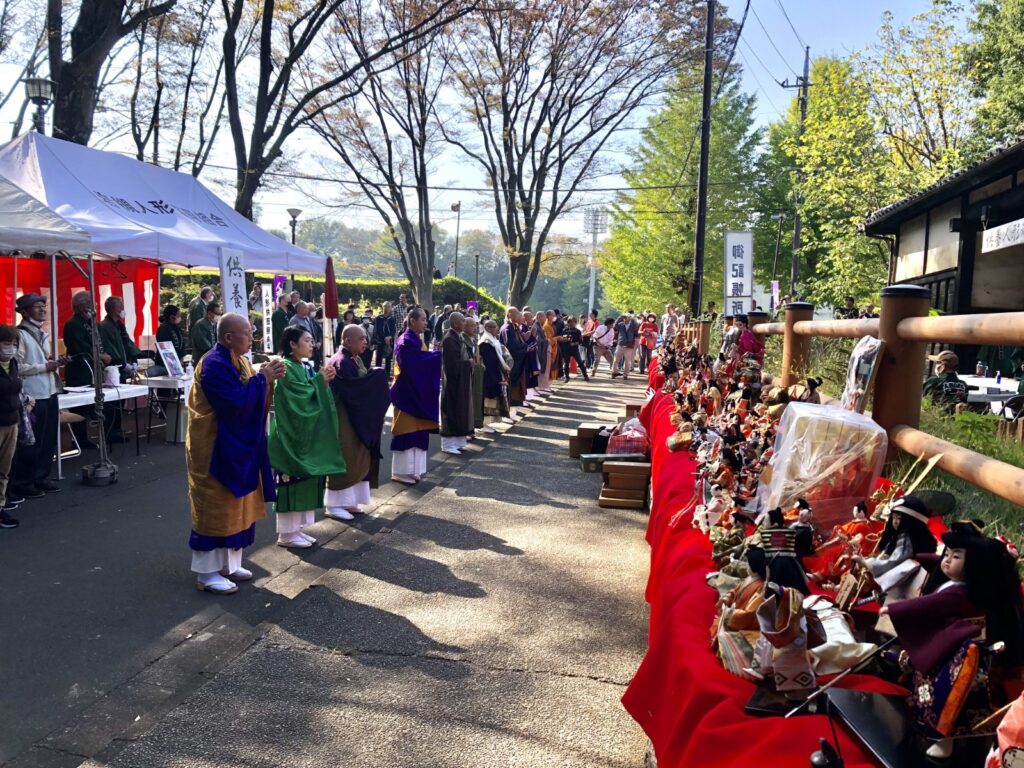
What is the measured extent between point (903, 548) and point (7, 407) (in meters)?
6.91

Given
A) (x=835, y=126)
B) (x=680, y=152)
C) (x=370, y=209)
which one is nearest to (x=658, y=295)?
(x=680, y=152)

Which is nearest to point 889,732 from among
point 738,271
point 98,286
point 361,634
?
point 361,634

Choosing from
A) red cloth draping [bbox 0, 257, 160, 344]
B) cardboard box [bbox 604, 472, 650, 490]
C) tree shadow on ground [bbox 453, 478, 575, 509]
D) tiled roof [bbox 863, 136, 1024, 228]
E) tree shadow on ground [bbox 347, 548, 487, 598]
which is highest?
tiled roof [bbox 863, 136, 1024, 228]

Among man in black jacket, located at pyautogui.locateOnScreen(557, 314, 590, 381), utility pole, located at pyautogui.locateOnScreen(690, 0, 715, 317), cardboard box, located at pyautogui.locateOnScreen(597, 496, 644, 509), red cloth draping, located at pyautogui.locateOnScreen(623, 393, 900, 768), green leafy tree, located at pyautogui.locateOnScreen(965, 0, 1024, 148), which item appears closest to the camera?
red cloth draping, located at pyautogui.locateOnScreen(623, 393, 900, 768)

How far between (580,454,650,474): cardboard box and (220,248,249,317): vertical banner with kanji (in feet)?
17.6

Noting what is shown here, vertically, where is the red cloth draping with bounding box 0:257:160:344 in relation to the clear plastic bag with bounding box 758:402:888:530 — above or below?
above

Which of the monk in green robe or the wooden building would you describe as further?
the wooden building

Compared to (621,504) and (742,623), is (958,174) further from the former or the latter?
(742,623)

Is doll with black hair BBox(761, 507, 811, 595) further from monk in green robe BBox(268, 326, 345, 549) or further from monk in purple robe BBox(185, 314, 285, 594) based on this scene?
monk in green robe BBox(268, 326, 345, 549)

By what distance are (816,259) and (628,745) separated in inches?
1479

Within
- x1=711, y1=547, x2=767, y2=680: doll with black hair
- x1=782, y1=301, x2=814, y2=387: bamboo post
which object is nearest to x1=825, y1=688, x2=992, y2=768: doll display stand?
x1=711, y1=547, x2=767, y2=680: doll with black hair

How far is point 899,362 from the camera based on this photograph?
3145 mm

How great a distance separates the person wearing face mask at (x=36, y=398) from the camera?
7652mm

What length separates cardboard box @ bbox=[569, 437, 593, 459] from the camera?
10.6 meters
